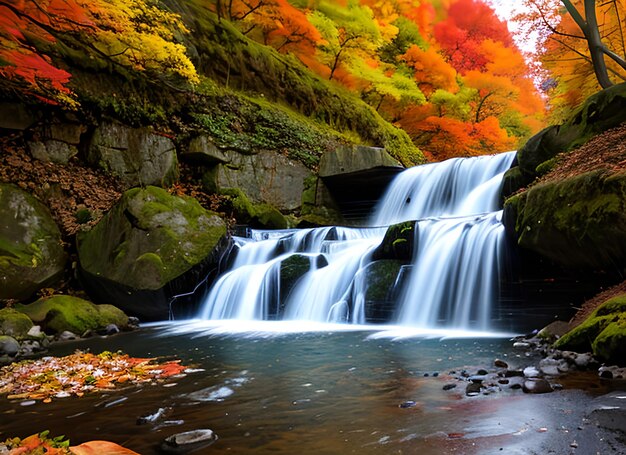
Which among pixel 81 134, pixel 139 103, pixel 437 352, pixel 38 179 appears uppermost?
pixel 139 103

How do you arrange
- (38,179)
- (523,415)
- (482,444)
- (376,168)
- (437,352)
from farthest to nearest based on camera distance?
(376,168)
(38,179)
(437,352)
(523,415)
(482,444)

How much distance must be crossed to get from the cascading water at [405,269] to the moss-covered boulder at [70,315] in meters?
2.01

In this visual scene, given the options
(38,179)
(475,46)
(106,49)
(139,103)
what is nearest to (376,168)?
(139,103)

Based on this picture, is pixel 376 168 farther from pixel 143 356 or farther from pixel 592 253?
pixel 143 356

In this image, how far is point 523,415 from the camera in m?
2.65

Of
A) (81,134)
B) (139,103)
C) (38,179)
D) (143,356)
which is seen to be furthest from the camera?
(139,103)

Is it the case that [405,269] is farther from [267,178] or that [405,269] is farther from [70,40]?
[70,40]

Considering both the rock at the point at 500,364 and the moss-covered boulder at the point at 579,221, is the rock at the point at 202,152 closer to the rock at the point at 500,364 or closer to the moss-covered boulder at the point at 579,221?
the moss-covered boulder at the point at 579,221

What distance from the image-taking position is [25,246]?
329 inches

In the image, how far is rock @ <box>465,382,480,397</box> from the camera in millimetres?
3176

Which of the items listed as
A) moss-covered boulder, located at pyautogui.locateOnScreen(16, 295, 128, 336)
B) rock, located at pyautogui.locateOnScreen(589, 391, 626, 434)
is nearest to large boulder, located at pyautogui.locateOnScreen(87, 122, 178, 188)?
moss-covered boulder, located at pyautogui.locateOnScreen(16, 295, 128, 336)

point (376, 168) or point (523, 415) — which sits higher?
point (376, 168)

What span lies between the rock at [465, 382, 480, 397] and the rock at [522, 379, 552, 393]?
34cm

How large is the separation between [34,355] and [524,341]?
6.42 m
